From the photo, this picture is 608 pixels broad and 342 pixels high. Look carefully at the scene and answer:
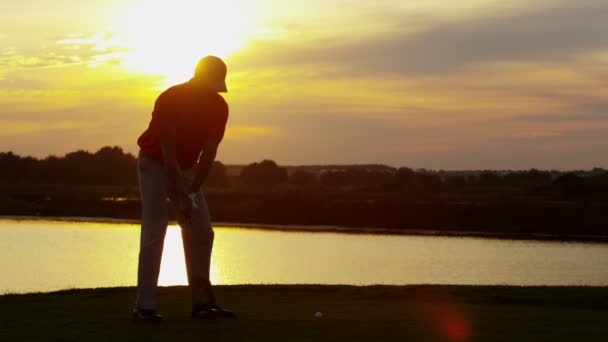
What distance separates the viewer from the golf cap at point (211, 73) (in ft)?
28.9

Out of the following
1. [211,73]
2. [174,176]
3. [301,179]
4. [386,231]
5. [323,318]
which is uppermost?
[301,179]

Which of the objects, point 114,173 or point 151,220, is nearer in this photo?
point 151,220

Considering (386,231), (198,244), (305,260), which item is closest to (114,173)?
(386,231)

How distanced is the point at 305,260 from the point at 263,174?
266 ft

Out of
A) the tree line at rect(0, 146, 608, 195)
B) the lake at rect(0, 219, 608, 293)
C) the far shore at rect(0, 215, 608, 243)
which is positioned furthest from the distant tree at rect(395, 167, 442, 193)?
the lake at rect(0, 219, 608, 293)

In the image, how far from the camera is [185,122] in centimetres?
867

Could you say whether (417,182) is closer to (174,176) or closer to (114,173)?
(114,173)

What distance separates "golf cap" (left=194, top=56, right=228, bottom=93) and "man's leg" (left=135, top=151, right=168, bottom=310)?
82cm

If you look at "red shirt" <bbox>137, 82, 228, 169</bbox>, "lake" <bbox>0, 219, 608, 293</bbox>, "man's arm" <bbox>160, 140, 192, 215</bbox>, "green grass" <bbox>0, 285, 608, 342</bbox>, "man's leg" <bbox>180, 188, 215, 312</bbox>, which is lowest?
"lake" <bbox>0, 219, 608, 293</bbox>

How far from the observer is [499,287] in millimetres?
13070

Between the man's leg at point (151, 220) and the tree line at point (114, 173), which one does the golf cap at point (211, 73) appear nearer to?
the man's leg at point (151, 220)

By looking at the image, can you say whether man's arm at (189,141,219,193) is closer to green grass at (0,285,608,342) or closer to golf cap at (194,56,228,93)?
golf cap at (194,56,228,93)

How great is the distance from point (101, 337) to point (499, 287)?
22.6 ft

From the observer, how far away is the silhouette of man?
857cm
